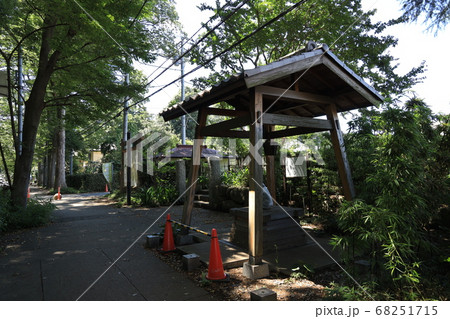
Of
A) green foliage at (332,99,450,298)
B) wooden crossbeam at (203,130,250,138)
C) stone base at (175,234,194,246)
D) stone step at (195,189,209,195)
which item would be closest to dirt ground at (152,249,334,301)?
green foliage at (332,99,450,298)

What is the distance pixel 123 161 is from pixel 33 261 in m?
9.90

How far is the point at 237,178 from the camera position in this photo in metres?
10.6

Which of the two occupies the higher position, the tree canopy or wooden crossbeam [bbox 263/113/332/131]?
the tree canopy

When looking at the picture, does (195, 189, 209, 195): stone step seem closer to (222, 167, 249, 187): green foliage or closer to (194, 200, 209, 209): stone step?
(194, 200, 209, 209): stone step

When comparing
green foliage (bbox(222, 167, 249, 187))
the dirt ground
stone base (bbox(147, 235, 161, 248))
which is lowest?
the dirt ground

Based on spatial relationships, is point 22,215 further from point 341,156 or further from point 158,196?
point 341,156

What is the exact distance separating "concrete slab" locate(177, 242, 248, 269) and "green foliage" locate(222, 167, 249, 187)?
4.41 meters

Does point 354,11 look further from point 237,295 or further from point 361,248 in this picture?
point 237,295

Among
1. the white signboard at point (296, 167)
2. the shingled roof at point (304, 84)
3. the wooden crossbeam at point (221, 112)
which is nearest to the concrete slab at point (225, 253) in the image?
the shingled roof at point (304, 84)

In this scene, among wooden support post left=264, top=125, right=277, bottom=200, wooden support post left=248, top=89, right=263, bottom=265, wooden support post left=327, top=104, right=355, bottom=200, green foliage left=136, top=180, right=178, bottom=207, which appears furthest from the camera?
green foliage left=136, top=180, right=178, bottom=207

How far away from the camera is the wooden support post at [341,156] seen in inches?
201

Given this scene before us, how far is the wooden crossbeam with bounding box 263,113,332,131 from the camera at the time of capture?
14.9ft

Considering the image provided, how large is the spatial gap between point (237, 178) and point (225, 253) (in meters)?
5.53

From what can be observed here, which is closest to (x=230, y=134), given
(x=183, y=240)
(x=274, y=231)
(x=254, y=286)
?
(x=274, y=231)
